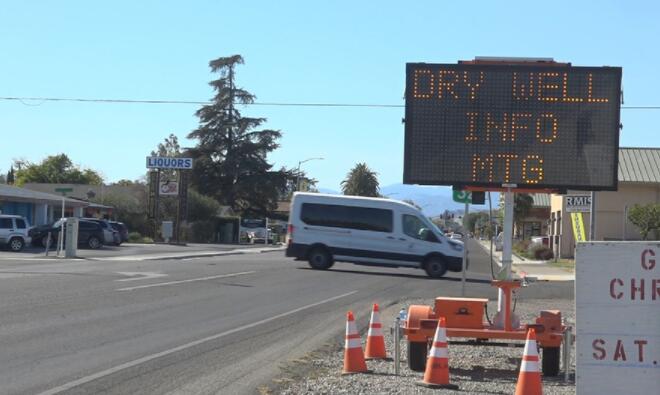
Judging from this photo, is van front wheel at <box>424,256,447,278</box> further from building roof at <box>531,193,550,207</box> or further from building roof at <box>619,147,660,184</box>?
building roof at <box>531,193,550,207</box>

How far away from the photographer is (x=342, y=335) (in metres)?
13.4

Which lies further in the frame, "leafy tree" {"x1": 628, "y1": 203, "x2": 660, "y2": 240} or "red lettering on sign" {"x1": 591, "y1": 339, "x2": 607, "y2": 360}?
"leafy tree" {"x1": 628, "y1": 203, "x2": 660, "y2": 240}

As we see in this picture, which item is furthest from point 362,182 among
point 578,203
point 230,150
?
point 578,203

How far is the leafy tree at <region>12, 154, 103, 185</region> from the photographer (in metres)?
123

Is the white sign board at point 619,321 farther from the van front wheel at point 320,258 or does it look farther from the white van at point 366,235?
the van front wheel at point 320,258

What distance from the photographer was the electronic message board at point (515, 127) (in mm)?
9961

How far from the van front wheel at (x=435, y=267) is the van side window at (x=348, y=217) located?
1.71 meters

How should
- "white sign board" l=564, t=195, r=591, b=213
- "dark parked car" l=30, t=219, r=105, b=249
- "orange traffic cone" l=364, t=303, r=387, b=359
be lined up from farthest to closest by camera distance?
"dark parked car" l=30, t=219, r=105, b=249, "white sign board" l=564, t=195, r=591, b=213, "orange traffic cone" l=364, t=303, r=387, b=359

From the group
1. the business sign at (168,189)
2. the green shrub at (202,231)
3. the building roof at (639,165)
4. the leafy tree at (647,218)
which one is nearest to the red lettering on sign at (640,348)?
the leafy tree at (647,218)

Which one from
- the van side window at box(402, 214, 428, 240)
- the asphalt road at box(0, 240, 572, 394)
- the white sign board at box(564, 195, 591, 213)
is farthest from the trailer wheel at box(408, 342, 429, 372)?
the van side window at box(402, 214, 428, 240)

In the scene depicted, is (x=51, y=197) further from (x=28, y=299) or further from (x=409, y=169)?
(x=409, y=169)

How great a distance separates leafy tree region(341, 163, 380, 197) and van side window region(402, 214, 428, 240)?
80.1 m

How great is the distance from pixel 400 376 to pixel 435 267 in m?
19.9

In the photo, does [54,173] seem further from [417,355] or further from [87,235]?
[417,355]
